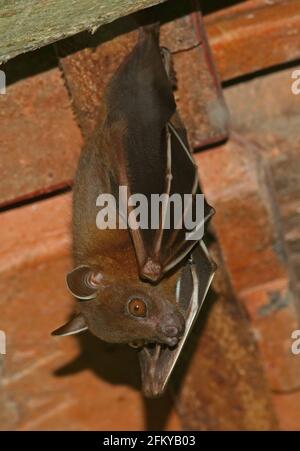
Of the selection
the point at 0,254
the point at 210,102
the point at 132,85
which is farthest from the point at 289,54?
the point at 0,254

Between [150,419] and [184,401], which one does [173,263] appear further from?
[150,419]

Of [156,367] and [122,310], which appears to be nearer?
[156,367]

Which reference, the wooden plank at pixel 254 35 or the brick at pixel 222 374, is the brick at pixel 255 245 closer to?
the brick at pixel 222 374

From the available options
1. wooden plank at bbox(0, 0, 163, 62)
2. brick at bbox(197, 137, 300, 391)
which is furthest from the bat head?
wooden plank at bbox(0, 0, 163, 62)

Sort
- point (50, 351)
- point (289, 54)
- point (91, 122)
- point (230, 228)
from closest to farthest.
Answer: point (91, 122) < point (289, 54) < point (230, 228) < point (50, 351)

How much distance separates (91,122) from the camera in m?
3.46

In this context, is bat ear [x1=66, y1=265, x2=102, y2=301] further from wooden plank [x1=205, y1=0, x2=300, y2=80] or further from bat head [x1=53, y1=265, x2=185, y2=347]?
wooden plank [x1=205, y1=0, x2=300, y2=80]

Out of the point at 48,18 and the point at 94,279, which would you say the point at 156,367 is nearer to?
the point at 94,279

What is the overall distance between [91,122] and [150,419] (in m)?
1.64

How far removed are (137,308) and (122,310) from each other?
0.06 meters

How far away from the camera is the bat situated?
3.33 m

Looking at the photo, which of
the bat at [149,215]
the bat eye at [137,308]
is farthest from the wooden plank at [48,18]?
the bat eye at [137,308]

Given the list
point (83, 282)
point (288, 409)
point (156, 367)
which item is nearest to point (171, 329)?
point (156, 367)

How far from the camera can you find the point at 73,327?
3584 mm
